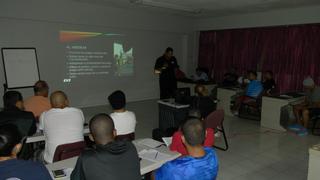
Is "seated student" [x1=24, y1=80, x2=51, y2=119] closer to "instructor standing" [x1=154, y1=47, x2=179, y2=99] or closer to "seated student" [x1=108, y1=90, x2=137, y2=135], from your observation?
"seated student" [x1=108, y1=90, x2=137, y2=135]

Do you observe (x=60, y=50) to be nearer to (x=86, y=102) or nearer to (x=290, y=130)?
(x=86, y=102)

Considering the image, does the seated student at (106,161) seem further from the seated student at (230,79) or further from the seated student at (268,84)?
the seated student at (230,79)

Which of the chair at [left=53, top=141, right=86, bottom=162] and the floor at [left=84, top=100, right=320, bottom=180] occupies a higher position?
the chair at [left=53, top=141, right=86, bottom=162]

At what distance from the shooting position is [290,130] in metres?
6.02

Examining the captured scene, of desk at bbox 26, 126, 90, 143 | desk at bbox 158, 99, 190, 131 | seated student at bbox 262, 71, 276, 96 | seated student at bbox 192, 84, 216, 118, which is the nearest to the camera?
desk at bbox 26, 126, 90, 143

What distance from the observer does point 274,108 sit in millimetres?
6148

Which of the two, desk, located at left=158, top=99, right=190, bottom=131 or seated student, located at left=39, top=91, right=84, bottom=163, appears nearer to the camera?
seated student, located at left=39, top=91, right=84, bottom=163

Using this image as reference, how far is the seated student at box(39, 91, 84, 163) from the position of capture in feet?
9.08

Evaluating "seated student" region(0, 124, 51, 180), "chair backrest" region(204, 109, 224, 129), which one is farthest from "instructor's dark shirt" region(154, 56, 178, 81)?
"seated student" region(0, 124, 51, 180)

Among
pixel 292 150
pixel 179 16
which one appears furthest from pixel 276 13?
pixel 292 150

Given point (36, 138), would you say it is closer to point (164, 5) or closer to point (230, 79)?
point (164, 5)

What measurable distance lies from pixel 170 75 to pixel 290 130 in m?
3.31

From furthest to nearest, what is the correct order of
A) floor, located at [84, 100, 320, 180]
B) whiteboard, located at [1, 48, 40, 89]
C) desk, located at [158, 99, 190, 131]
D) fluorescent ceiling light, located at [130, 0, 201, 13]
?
fluorescent ceiling light, located at [130, 0, 201, 13], whiteboard, located at [1, 48, 40, 89], desk, located at [158, 99, 190, 131], floor, located at [84, 100, 320, 180]

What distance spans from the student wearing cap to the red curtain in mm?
1216
